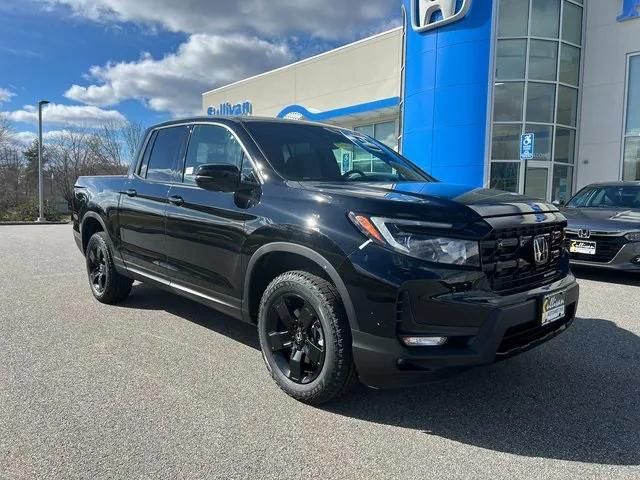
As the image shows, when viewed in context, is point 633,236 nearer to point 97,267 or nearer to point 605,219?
point 605,219

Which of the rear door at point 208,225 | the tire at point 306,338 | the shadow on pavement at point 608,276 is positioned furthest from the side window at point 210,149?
the shadow on pavement at point 608,276

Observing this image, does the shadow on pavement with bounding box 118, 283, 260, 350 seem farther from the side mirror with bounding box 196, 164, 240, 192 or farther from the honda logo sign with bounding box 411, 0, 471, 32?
the honda logo sign with bounding box 411, 0, 471, 32

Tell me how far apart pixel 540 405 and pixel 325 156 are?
90.9 inches

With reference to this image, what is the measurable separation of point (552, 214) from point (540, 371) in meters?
1.19

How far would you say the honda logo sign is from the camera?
55.9 feet

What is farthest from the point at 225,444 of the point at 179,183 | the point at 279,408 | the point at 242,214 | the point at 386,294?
the point at 179,183

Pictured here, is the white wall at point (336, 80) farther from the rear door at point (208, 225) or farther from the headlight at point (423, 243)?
the headlight at point (423, 243)

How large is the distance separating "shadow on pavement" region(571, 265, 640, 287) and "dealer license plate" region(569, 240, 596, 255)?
0.54m

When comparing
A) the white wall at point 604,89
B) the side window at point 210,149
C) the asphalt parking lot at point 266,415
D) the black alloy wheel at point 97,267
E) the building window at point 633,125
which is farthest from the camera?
the white wall at point 604,89

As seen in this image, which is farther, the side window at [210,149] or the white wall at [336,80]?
the white wall at [336,80]

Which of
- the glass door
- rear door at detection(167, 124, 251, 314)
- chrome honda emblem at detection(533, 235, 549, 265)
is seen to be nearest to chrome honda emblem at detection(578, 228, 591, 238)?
chrome honda emblem at detection(533, 235, 549, 265)

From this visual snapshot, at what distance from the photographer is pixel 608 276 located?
785cm

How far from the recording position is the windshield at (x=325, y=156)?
3719 millimetres

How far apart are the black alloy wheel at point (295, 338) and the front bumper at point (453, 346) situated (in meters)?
0.36
